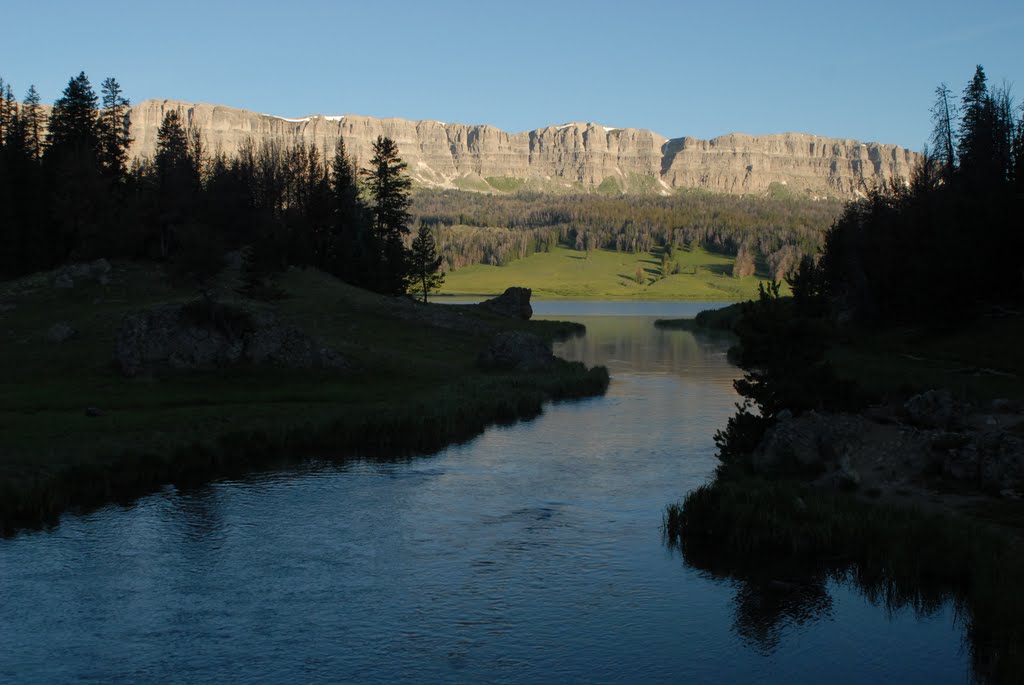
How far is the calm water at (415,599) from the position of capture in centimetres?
2247

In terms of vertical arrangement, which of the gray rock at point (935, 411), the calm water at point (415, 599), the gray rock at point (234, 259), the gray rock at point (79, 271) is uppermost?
the gray rock at point (234, 259)

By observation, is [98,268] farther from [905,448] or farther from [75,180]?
[905,448]

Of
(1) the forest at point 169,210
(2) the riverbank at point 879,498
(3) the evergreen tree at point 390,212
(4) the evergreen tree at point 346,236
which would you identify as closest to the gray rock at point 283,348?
(1) the forest at point 169,210

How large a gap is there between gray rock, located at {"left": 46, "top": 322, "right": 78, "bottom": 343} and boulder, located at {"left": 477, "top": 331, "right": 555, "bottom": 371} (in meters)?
30.3

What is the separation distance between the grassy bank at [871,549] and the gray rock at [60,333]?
1875 inches

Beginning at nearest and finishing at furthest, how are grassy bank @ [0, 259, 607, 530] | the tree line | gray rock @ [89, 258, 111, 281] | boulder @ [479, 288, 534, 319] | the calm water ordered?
the calm water → grassy bank @ [0, 259, 607, 530] → gray rock @ [89, 258, 111, 281] → the tree line → boulder @ [479, 288, 534, 319]

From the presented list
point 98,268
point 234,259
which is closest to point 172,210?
point 234,259

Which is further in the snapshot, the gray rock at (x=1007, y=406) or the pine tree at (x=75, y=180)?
the pine tree at (x=75, y=180)

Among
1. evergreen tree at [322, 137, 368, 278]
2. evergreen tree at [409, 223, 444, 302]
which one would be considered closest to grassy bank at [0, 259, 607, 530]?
evergreen tree at [322, 137, 368, 278]

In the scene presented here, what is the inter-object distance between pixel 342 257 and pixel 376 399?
73610mm

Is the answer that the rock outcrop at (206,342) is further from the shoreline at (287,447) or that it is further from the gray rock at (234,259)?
the gray rock at (234,259)

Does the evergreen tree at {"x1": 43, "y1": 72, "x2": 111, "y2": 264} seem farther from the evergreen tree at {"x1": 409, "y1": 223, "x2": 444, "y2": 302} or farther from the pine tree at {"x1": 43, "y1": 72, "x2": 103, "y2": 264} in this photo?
the evergreen tree at {"x1": 409, "y1": 223, "x2": 444, "y2": 302}

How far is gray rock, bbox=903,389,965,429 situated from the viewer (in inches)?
1703

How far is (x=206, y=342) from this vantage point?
2283 inches
